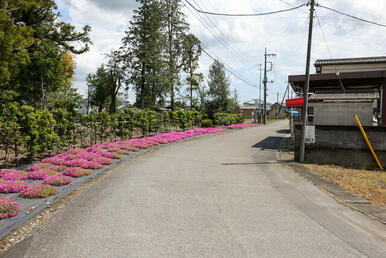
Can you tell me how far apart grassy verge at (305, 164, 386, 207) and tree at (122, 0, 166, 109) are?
25.8 metres

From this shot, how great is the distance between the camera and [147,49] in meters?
33.0

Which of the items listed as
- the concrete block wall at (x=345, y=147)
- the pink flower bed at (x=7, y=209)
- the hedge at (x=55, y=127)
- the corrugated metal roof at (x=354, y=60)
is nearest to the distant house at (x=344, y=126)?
the concrete block wall at (x=345, y=147)

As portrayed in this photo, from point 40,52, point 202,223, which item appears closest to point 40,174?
point 202,223

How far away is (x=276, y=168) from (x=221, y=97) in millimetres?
33544

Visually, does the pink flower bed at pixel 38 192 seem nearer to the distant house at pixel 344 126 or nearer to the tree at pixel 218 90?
the distant house at pixel 344 126

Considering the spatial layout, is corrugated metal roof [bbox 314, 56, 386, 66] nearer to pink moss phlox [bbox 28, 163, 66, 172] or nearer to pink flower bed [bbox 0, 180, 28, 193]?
pink moss phlox [bbox 28, 163, 66, 172]

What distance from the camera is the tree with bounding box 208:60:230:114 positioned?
4366cm

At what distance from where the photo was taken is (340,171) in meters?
10.3

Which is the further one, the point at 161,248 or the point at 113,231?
the point at 113,231

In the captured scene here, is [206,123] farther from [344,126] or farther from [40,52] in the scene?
[344,126]

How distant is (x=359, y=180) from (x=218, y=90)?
3606 centimetres

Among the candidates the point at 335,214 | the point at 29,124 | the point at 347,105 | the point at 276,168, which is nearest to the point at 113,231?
the point at 335,214

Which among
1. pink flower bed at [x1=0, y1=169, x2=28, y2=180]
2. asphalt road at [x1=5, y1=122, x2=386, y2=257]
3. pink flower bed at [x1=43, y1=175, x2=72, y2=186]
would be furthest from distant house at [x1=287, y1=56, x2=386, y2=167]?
pink flower bed at [x1=0, y1=169, x2=28, y2=180]

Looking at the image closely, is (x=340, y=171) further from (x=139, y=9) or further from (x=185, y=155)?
(x=139, y=9)
